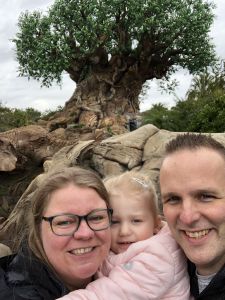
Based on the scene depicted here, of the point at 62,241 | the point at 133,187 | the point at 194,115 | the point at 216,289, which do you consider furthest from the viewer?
the point at 194,115

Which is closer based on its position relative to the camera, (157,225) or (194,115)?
(157,225)

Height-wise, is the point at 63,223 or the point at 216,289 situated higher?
the point at 63,223

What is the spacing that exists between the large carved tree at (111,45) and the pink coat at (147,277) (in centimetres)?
2034

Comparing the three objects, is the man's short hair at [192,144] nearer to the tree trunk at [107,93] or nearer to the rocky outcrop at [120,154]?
the rocky outcrop at [120,154]

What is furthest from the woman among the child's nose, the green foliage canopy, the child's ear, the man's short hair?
the green foliage canopy

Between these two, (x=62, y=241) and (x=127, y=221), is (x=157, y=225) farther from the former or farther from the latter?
(x=62, y=241)

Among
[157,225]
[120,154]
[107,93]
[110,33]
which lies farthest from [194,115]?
[157,225]

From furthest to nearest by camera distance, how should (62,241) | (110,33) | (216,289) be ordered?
1. (110,33)
2. (62,241)
3. (216,289)

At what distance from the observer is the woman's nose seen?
2.17 metres

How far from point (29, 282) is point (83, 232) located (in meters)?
0.33

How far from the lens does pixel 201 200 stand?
2.12 m

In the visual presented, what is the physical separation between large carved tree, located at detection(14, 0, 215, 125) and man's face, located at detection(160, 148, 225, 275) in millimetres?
20349

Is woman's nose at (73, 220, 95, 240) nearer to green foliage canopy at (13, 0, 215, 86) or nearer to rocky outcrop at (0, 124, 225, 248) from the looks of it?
rocky outcrop at (0, 124, 225, 248)

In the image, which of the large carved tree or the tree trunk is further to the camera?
the tree trunk
